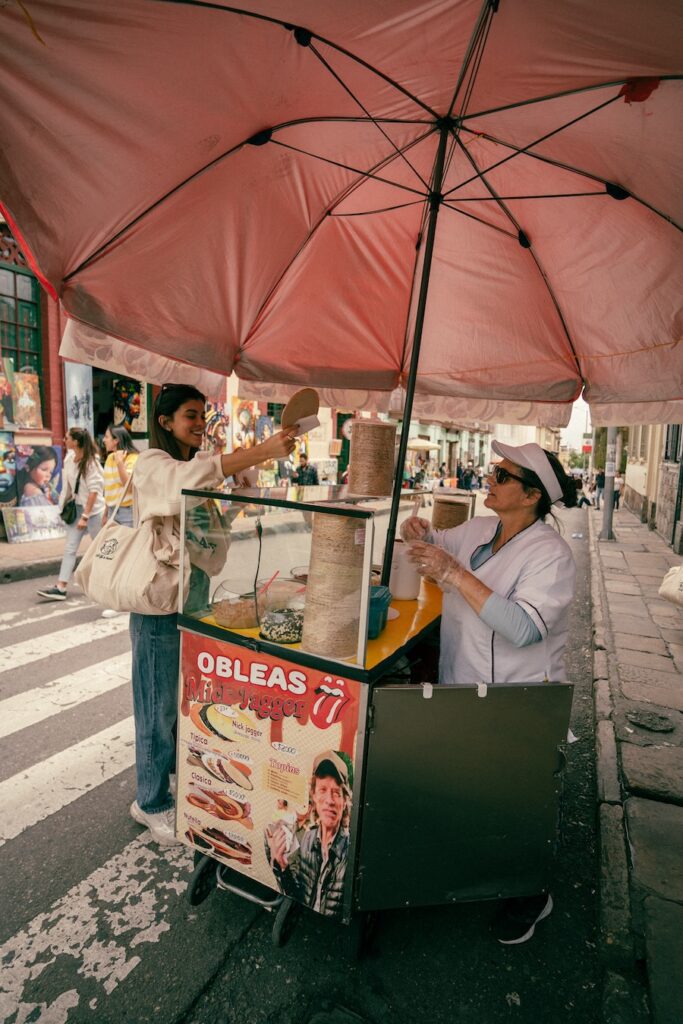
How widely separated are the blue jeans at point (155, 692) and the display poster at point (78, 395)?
34.4 feet

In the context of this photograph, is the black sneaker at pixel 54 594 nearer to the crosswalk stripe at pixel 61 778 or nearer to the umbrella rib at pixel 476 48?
the crosswalk stripe at pixel 61 778

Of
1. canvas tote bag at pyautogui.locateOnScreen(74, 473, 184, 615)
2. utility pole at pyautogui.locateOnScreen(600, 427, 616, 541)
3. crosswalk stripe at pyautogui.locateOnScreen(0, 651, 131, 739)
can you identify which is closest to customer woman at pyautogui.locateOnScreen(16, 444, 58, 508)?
crosswalk stripe at pyautogui.locateOnScreen(0, 651, 131, 739)

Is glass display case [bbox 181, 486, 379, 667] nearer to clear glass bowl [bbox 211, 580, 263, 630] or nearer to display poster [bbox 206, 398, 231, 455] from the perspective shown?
clear glass bowl [bbox 211, 580, 263, 630]

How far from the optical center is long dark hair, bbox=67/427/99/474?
21.0ft

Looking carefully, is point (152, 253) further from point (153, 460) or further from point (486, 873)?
point (486, 873)

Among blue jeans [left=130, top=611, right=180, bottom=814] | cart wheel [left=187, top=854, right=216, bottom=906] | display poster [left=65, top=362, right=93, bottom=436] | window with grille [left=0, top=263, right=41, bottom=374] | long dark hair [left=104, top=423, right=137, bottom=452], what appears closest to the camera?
cart wheel [left=187, top=854, right=216, bottom=906]

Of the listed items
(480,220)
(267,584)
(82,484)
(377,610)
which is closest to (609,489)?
(82,484)

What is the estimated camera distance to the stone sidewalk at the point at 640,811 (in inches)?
87.2

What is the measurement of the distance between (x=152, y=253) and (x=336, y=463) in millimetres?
23384

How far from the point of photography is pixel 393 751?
2.04 metres

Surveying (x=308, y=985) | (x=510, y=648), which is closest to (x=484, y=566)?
(x=510, y=648)

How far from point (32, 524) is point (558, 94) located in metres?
10.5

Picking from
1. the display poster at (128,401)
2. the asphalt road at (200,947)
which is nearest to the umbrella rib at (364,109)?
the asphalt road at (200,947)

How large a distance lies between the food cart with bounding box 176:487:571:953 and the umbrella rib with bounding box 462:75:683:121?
5.62ft
